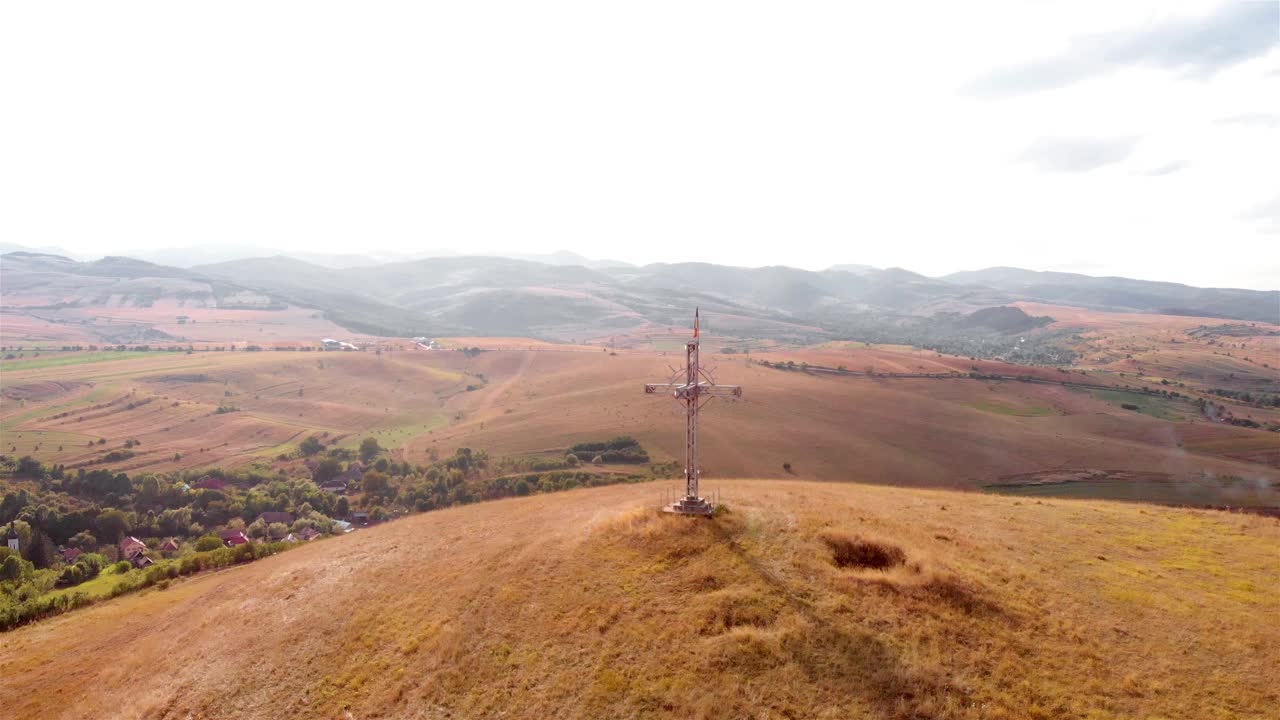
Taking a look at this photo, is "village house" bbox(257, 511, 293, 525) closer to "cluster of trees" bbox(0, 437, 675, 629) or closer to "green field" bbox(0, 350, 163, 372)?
"cluster of trees" bbox(0, 437, 675, 629)

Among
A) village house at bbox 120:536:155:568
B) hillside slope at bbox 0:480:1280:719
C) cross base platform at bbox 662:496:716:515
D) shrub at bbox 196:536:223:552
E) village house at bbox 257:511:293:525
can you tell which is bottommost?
village house at bbox 257:511:293:525

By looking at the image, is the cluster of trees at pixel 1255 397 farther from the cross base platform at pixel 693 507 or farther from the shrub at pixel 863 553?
the cross base platform at pixel 693 507

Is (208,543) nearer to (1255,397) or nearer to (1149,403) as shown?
(1149,403)

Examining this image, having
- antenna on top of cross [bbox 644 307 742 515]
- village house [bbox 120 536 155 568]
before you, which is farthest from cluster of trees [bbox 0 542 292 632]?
antenna on top of cross [bbox 644 307 742 515]

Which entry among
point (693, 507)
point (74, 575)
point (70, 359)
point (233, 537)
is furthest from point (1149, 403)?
point (70, 359)

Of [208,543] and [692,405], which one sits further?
[208,543]

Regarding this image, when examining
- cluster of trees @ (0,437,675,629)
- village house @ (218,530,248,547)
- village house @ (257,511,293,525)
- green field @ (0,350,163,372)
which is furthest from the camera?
green field @ (0,350,163,372)

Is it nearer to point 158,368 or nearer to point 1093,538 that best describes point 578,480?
point 1093,538

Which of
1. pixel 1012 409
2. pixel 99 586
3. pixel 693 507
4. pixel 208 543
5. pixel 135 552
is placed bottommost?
pixel 135 552
